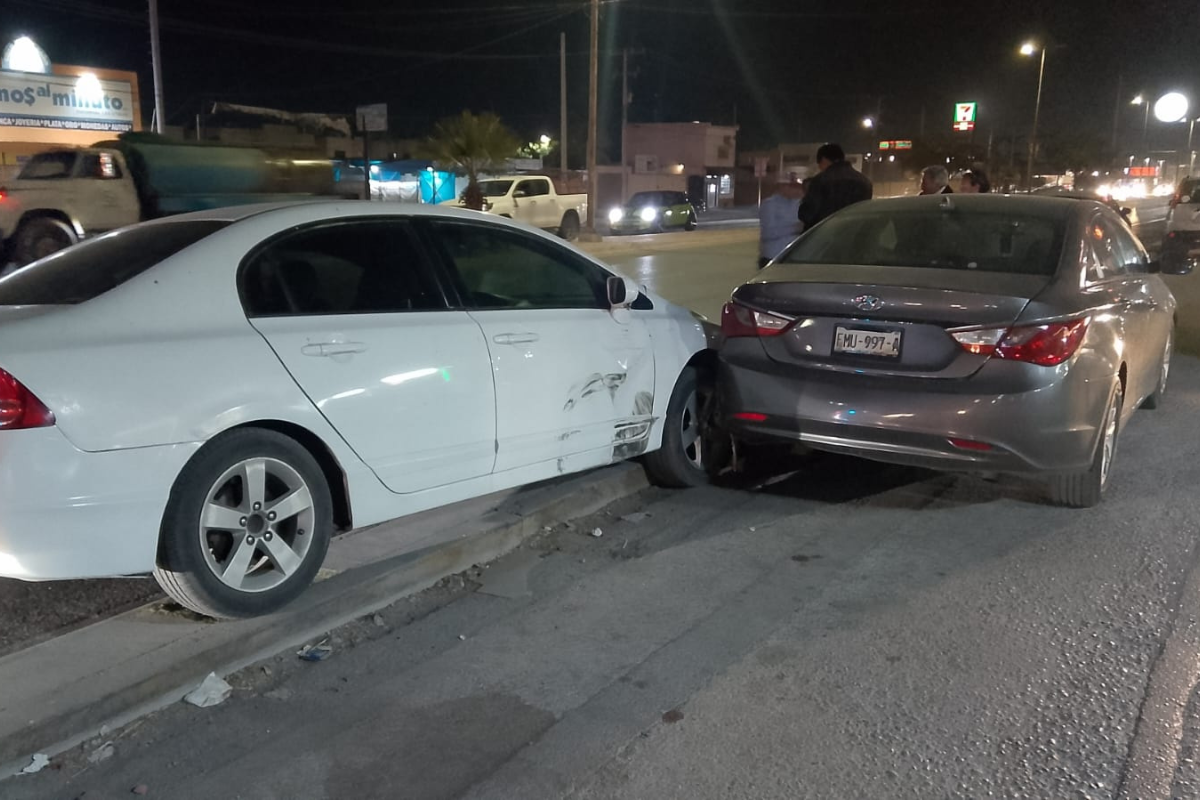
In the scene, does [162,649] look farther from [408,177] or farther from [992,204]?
[408,177]

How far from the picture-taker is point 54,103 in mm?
29094

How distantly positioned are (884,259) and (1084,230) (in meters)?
1.04

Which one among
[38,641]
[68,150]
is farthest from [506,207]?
[38,641]

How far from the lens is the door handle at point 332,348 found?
4055 mm

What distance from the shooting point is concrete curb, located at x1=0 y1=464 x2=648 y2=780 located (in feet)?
10.9

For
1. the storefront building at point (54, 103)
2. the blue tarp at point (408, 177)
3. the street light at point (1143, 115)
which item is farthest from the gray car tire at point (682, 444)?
the street light at point (1143, 115)

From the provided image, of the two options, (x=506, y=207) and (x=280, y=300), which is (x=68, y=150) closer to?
(x=506, y=207)

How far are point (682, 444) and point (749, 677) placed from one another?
2295mm

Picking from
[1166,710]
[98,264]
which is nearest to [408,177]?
[98,264]

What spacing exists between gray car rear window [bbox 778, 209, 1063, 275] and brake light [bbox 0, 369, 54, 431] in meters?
3.99

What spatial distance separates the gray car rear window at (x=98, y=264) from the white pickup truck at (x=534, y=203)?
21.4 meters

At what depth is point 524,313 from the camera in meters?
4.93

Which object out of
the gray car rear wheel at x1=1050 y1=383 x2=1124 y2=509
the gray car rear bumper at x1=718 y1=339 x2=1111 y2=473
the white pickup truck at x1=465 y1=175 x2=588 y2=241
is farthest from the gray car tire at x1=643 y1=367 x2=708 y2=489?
the white pickup truck at x1=465 y1=175 x2=588 y2=241

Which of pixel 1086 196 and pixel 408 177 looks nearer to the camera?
pixel 1086 196
